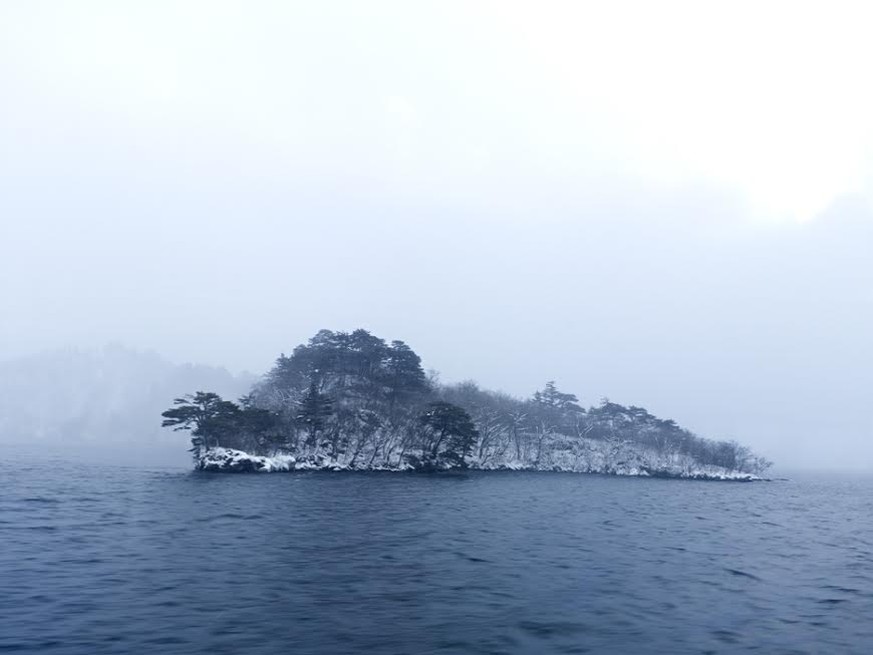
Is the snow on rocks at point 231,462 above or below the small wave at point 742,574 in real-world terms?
Result: above

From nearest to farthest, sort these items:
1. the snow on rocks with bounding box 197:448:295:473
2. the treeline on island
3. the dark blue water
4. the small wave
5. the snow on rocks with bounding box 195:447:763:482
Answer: the dark blue water
the small wave
the snow on rocks with bounding box 197:448:295:473
the snow on rocks with bounding box 195:447:763:482
the treeline on island

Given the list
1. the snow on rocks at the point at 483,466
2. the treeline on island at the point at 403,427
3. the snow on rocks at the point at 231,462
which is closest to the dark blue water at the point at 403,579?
the snow on rocks at the point at 231,462

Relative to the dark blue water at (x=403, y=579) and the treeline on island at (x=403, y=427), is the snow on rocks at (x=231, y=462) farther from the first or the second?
the dark blue water at (x=403, y=579)

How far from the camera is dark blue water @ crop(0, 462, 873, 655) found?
57.2 feet

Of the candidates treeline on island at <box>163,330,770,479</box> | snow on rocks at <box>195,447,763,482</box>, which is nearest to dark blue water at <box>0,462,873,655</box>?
snow on rocks at <box>195,447,763,482</box>

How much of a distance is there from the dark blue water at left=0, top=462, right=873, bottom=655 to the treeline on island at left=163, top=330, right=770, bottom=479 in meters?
34.5

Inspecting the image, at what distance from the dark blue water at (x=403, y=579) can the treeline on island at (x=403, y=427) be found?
34544mm

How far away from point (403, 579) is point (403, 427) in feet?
265

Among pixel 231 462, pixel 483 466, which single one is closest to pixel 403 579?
pixel 231 462

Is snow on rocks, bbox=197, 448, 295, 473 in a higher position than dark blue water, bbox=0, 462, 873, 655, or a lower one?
higher

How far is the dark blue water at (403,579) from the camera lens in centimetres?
1742

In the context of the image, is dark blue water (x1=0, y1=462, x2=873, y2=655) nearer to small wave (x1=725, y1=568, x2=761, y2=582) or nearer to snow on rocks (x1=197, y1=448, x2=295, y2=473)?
small wave (x1=725, y1=568, x2=761, y2=582)

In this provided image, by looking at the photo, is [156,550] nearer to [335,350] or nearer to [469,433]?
[469,433]

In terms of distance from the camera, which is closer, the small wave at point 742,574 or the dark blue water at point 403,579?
the dark blue water at point 403,579
